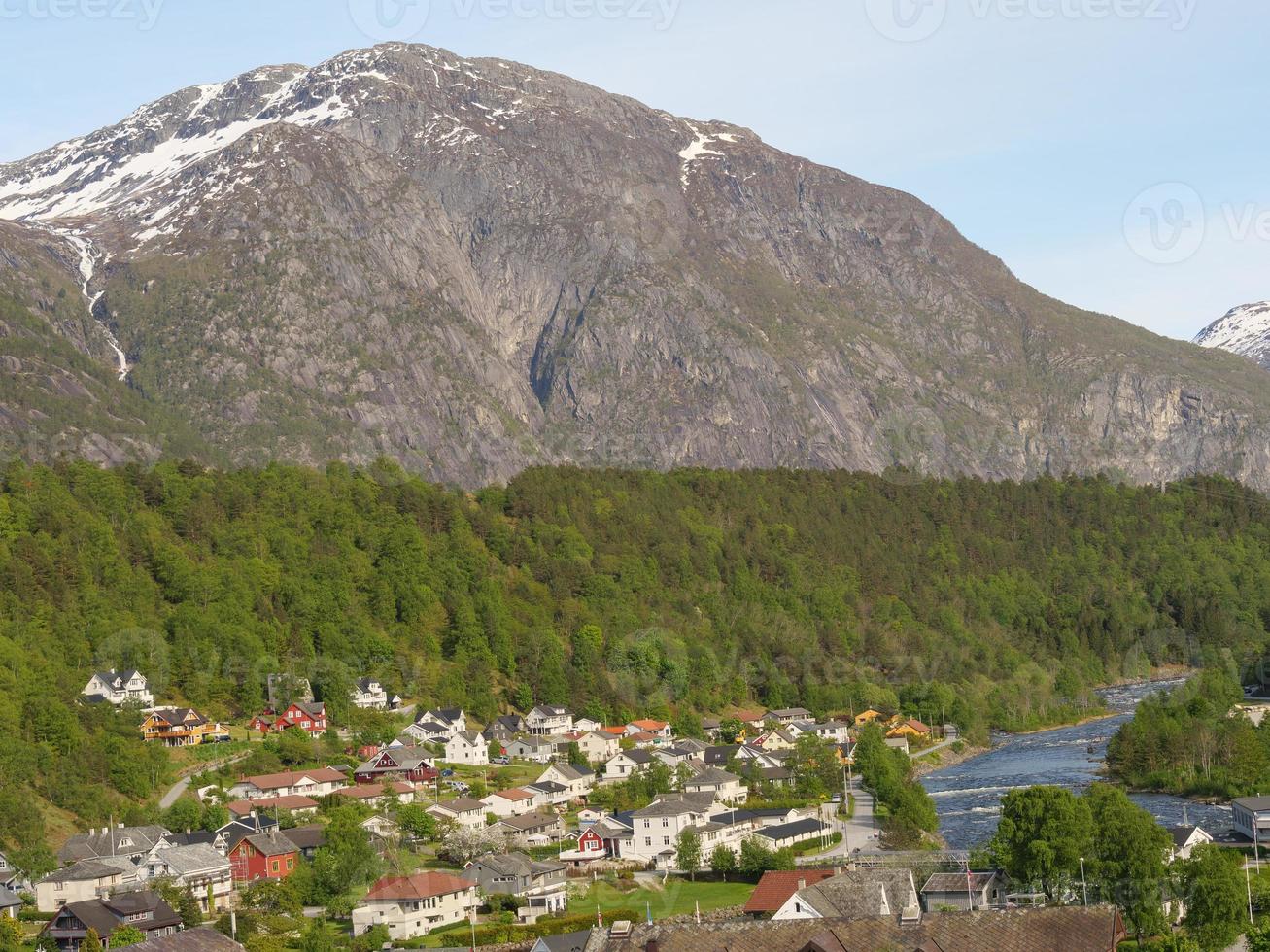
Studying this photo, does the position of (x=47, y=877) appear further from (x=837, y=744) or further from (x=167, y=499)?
(x=167, y=499)

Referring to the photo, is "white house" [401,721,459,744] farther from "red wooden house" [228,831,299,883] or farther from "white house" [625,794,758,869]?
"red wooden house" [228,831,299,883]

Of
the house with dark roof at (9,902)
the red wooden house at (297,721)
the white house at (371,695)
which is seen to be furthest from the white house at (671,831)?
the white house at (371,695)

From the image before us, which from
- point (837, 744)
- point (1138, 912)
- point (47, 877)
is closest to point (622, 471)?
point (837, 744)

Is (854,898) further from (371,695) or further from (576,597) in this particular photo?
(576,597)

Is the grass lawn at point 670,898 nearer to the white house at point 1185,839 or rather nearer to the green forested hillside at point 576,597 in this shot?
the white house at point 1185,839

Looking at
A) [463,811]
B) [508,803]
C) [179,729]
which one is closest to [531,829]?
[463,811]

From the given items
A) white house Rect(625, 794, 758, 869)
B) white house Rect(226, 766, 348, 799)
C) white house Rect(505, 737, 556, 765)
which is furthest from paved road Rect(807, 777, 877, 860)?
white house Rect(226, 766, 348, 799)
